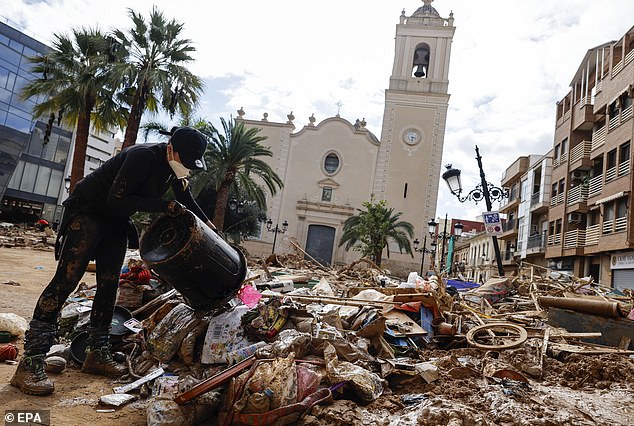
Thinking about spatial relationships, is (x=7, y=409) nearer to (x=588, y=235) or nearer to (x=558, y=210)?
(x=588, y=235)

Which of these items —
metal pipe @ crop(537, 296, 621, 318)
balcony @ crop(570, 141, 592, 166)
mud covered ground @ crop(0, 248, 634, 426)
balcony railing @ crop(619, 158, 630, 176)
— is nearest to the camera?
mud covered ground @ crop(0, 248, 634, 426)

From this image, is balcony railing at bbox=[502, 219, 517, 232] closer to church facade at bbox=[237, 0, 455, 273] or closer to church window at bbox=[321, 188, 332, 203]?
church facade at bbox=[237, 0, 455, 273]

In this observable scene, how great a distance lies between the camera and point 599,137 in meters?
22.2

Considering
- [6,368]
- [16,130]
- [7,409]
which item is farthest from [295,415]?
[16,130]

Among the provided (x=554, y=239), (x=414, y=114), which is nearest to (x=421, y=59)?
(x=414, y=114)

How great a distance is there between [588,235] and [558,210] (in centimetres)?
459

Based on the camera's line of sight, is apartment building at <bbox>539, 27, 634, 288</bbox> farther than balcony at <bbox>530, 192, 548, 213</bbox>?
No

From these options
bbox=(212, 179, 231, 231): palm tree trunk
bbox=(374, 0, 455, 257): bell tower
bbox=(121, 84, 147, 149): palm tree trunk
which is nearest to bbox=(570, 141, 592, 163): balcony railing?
bbox=(374, 0, 455, 257): bell tower

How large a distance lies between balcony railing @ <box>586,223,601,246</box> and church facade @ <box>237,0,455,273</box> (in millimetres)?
13190

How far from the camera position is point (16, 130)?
2906 cm

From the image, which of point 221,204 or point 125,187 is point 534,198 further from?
point 125,187

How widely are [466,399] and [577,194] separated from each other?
25.5 m

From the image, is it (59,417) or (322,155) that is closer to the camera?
(59,417)

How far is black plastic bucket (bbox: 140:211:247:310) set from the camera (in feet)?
9.43
